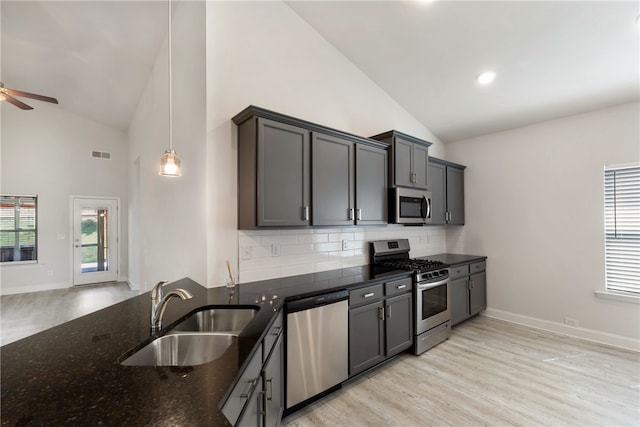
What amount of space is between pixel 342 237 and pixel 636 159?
3495mm

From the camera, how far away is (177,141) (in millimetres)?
3250

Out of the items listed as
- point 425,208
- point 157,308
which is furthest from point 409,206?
point 157,308

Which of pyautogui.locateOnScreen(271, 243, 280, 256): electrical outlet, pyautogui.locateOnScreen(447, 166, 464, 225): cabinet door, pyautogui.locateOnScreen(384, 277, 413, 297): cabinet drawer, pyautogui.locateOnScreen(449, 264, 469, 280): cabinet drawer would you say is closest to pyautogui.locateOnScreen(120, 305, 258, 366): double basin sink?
pyautogui.locateOnScreen(271, 243, 280, 256): electrical outlet

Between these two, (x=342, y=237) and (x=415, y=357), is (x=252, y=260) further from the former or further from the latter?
(x=415, y=357)

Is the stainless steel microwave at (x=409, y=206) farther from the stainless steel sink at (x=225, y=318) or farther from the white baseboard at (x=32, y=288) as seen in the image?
the white baseboard at (x=32, y=288)

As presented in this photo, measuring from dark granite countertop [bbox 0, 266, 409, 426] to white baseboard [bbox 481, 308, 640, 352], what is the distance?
4053 millimetres

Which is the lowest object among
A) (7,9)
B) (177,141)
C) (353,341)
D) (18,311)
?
(18,311)

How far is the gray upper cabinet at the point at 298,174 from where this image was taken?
2.25 metres

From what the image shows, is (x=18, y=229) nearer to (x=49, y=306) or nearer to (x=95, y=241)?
(x=95, y=241)

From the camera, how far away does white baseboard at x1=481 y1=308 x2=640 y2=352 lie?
3.23 meters

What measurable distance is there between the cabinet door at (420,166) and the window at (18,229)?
8.01m

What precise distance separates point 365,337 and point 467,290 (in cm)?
214

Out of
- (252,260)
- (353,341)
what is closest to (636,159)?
(353,341)

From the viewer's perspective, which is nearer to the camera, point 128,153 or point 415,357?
point 415,357
